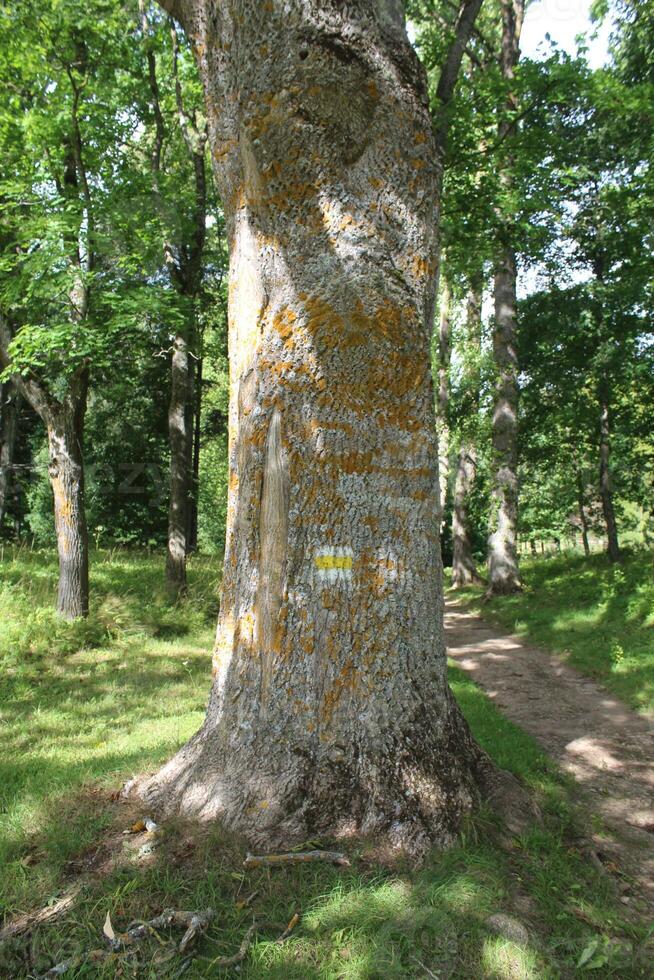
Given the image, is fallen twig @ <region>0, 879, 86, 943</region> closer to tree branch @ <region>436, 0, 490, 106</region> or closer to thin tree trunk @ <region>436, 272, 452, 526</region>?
tree branch @ <region>436, 0, 490, 106</region>

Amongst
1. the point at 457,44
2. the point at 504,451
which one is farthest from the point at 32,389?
the point at 504,451

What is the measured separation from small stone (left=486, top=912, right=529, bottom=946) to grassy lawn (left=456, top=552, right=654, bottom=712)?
4.45 metres

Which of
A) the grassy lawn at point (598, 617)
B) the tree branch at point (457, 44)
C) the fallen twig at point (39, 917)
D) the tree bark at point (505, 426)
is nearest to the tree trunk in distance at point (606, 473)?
the grassy lawn at point (598, 617)

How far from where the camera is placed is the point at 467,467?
19.7 metres

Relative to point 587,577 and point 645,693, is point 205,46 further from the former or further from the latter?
point 587,577

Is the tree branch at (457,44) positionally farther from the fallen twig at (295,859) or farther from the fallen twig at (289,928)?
the fallen twig at (289,928)

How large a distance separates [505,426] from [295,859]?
40.6 ft

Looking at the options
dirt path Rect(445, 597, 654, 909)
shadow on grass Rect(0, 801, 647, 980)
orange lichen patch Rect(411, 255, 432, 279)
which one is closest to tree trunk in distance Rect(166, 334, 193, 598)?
dirt path Rect(445, 597, 654, 909)

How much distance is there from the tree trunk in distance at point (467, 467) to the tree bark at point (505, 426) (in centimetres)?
112

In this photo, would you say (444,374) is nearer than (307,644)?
No

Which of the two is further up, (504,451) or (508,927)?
(504,451)

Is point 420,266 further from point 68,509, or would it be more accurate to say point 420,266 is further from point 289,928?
point 68,509

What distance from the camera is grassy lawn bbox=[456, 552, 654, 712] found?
7.53 m

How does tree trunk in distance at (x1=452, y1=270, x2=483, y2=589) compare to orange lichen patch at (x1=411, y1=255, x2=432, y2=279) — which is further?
tree trunk in distance at (x1=452, y1=270, x2=483, y2=589)
